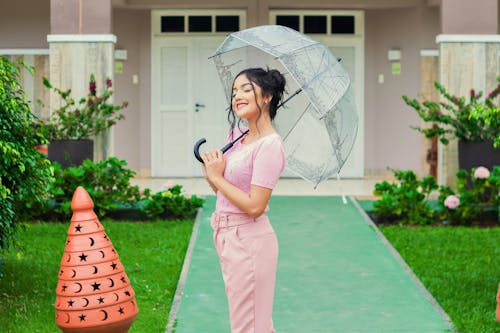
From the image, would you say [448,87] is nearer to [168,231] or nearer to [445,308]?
[168,231]

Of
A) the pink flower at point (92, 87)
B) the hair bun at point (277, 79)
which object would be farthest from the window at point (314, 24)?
the hair bun at point (277, 79)

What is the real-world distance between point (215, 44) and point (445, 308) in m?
8.76

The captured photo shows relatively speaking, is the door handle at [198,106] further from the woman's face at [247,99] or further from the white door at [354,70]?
the woman's face at [247,99]

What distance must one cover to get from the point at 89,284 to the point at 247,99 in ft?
4.66

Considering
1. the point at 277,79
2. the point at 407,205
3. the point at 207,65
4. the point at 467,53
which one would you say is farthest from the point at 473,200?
the point at 277,79

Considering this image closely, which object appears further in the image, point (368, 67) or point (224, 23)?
point (368, 67)

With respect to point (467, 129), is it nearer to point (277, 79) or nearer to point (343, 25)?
point (343, 25)

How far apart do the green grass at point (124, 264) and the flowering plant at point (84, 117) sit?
158cm

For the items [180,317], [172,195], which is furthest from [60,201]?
[180,317]

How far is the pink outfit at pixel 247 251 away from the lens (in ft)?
12.1

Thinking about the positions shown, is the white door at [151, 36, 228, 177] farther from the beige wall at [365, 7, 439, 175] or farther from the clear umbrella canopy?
the clear umbrella canopy

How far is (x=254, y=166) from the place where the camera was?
12.0ft

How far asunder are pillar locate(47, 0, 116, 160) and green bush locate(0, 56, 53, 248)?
15.7 ft

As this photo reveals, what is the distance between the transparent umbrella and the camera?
4.34 metres
